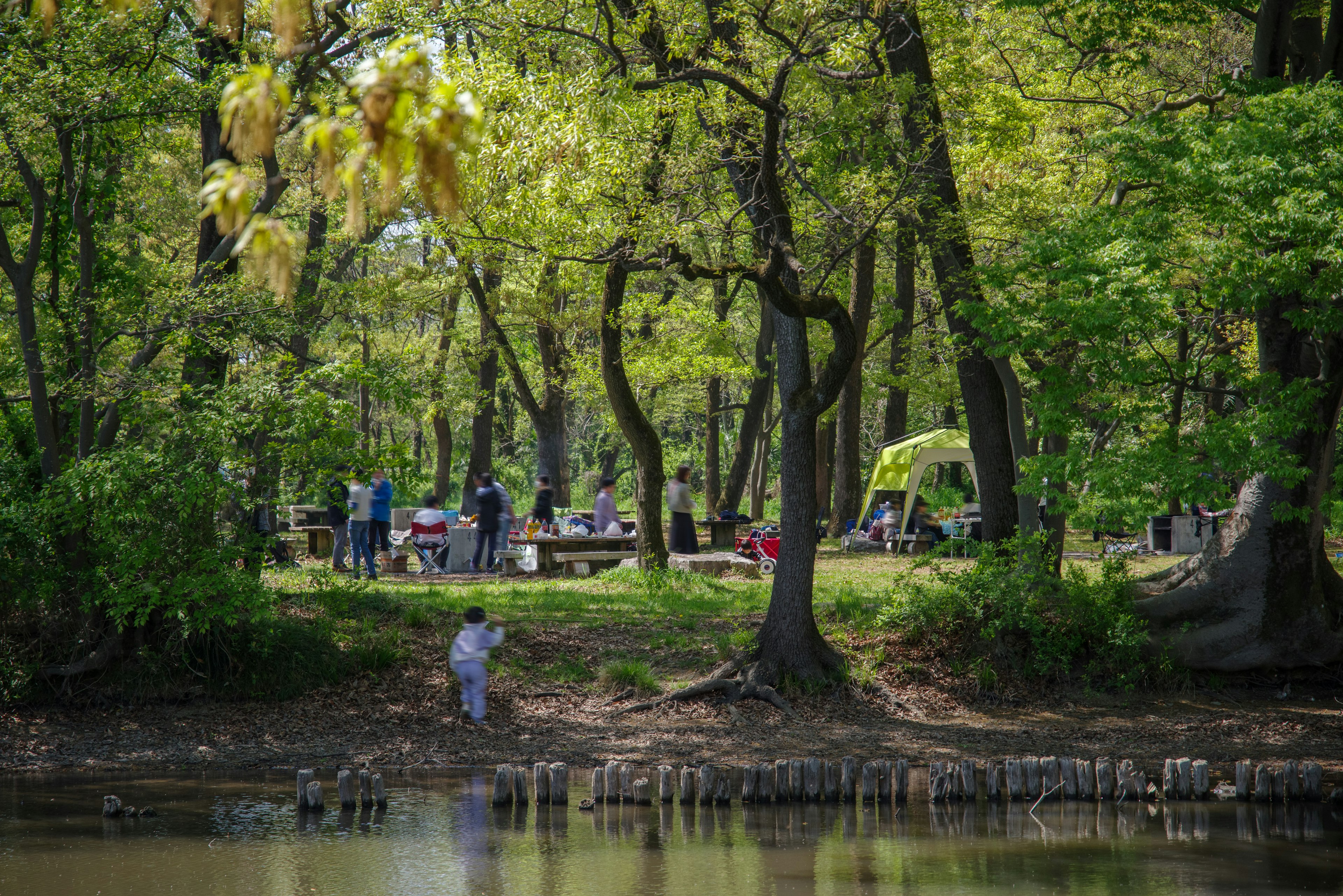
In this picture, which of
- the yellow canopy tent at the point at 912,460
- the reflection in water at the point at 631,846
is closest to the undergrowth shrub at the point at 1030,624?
the reflection in water at the point at 631,846

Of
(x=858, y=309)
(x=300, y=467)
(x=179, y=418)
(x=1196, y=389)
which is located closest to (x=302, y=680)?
(x=300, y=467)

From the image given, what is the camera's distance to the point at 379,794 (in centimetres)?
872

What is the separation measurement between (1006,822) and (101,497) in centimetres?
836

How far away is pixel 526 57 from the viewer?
38.8 feet

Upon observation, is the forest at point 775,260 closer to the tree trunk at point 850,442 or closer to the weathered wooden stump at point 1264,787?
the weathered wooden stump at point 1264,787

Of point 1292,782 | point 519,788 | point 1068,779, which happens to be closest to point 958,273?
point 1068,779

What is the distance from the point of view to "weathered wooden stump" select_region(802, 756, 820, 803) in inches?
355

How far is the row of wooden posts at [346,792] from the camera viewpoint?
8.56 meters

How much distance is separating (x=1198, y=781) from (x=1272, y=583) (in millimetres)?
4000

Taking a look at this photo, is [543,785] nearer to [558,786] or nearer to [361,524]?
[558,786]

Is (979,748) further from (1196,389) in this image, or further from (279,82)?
(279,82)

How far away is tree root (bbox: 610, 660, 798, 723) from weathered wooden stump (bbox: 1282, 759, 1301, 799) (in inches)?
174

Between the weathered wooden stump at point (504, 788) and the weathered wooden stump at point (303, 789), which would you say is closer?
the weathered wooden stump at point (303, 789)

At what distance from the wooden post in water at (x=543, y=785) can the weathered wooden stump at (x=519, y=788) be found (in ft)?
0.32
